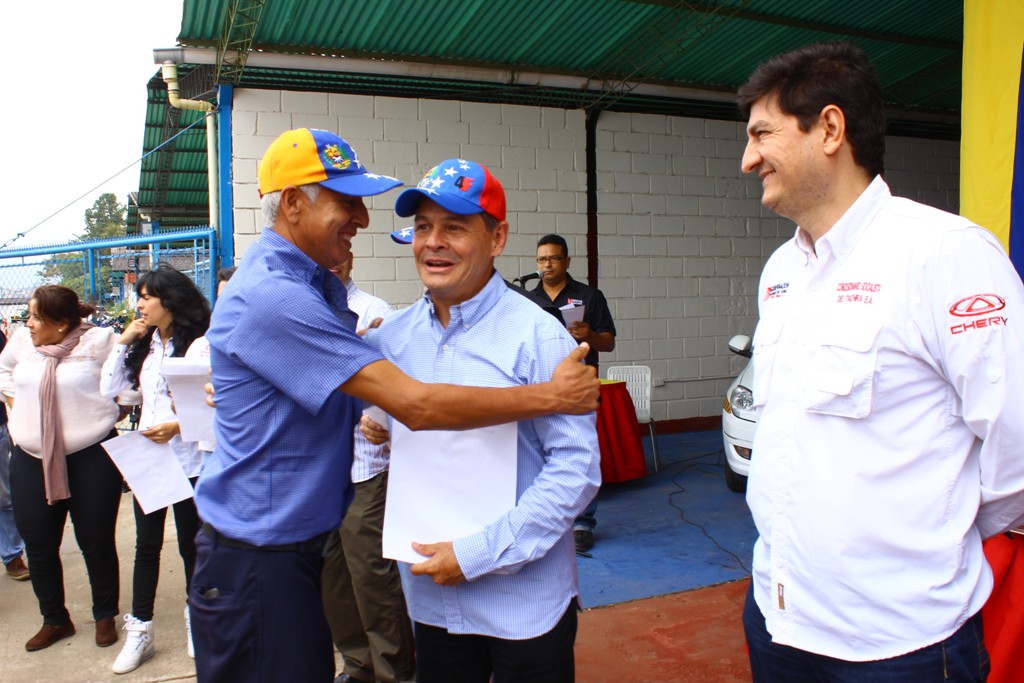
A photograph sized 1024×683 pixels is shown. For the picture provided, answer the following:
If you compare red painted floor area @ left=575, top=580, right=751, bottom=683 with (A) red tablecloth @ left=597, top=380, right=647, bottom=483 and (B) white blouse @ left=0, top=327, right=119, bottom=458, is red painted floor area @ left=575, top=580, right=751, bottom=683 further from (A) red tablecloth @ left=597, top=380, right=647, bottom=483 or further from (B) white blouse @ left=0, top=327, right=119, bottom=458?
(B) white blouse @ left=0, top=327, right=119, bottom=458

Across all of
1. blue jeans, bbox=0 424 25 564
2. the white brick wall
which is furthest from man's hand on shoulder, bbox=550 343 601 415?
the white brick wall

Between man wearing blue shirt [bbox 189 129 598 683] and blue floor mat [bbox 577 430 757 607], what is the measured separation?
2678mm

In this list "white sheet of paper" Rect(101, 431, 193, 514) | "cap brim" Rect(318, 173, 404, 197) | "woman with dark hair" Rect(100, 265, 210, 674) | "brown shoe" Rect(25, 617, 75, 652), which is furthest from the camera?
"brown shoe" Rect(25, 617, 75, 652)

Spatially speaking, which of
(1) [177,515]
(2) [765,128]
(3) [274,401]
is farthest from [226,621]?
(1) [177,515]

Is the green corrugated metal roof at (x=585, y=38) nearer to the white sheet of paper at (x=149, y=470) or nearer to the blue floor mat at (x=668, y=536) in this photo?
the white sheet of paper at (x=149, y=470)

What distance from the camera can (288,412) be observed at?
5.47 feet

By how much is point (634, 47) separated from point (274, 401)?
21.0ft

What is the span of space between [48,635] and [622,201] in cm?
627

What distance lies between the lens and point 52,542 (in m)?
3.96

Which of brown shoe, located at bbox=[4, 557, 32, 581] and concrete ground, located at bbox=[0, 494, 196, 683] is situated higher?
brown shoe, located at bbox=[4, 557, 32, 581]

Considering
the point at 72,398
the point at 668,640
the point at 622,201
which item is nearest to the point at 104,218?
the point at 622,201

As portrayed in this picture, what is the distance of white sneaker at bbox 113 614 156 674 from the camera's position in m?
3.66

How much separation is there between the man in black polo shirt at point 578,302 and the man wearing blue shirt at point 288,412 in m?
3.06

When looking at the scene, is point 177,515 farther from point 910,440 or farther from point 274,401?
point 910,440
